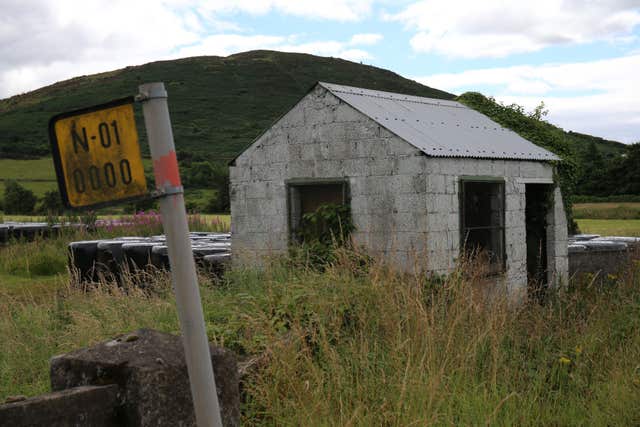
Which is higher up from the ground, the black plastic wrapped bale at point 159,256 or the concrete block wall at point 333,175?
the concrete block wall at point 333,175

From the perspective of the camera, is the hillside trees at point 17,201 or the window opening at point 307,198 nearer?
the window opening at point 307,198

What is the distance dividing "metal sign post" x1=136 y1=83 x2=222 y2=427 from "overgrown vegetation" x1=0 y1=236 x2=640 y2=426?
1637 millimetres

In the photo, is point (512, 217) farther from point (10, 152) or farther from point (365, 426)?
point (10, 152)

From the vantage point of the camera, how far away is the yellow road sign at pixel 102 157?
2381 mm

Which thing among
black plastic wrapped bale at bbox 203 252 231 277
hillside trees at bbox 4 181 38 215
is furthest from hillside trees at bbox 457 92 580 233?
hillside trees at bbox 4 181 38 215

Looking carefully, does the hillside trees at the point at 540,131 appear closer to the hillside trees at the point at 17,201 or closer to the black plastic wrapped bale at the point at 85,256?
the black plastic wrapped bale at the point at 85,256

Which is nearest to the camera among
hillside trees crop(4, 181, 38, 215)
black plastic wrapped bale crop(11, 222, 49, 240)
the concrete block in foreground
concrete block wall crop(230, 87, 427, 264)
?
the concrete block in foreground

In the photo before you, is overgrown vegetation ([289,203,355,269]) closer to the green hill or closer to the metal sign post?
the metal sign post

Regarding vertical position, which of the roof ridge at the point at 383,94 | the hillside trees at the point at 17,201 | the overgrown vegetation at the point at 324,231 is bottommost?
the hillside trees at the point at 17,201

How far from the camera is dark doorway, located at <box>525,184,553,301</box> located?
40.7 feet

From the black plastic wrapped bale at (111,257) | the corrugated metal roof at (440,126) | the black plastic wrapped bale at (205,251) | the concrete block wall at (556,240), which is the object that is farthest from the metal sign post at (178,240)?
the concrete block wall at (556,240)

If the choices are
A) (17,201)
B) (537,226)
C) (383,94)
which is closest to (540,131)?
(537,226)

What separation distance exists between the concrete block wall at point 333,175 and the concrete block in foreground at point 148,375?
4809 mm

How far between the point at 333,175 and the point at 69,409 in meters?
6.88
